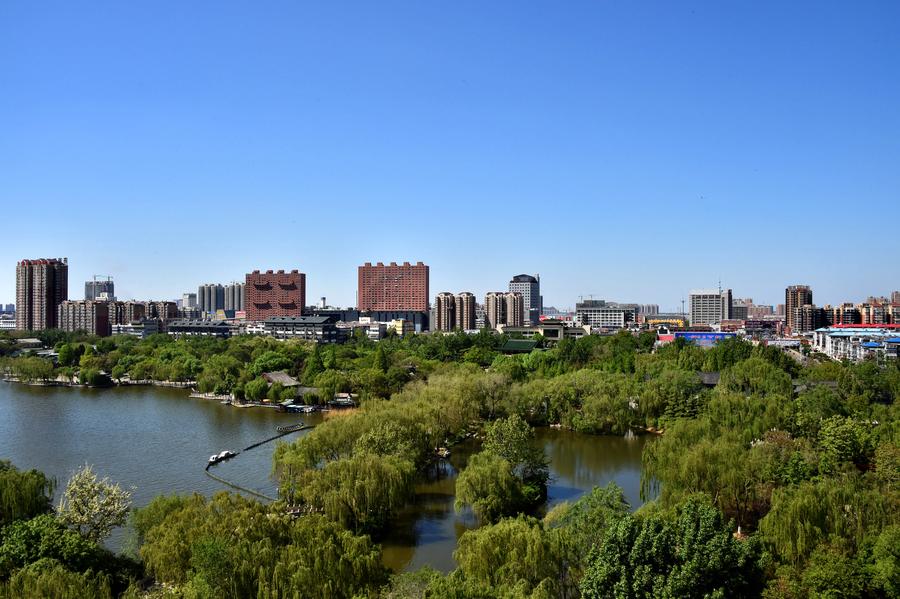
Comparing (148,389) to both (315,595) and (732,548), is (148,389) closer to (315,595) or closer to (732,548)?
(315,595)

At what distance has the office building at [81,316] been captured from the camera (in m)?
53.1

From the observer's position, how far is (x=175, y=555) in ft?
27.1

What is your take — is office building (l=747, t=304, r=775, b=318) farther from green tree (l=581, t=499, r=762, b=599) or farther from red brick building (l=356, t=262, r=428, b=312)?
green tree (l=581, t=499, r=762, b=599)

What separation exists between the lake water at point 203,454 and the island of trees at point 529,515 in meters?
0.65

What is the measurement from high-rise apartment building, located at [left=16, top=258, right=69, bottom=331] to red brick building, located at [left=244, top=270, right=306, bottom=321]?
51.3ft

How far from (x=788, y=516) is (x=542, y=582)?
136 inches

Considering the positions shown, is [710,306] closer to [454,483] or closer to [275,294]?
→ [275,294]

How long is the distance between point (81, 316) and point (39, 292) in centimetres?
396

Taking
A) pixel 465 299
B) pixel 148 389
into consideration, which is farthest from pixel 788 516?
pixel 465 299

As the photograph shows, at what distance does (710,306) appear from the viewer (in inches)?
3504

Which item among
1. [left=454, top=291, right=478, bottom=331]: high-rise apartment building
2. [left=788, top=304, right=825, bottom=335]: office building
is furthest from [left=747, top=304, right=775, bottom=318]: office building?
[left=454, top=291, right=478, bottom=331]: high-rise apartment building

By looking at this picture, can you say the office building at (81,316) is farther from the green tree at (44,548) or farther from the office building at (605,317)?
the green tree at (44,548)

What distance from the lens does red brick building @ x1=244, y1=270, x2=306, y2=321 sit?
211 ft

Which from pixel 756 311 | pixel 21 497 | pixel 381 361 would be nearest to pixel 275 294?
pixel 381 361
